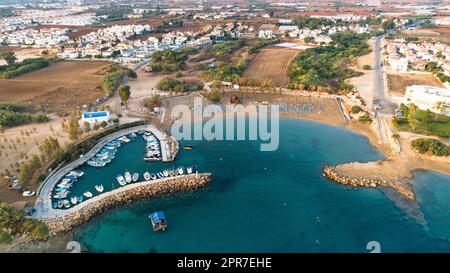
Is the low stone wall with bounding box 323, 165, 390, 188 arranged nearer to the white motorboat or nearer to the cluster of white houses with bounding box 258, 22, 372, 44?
the white motorboat

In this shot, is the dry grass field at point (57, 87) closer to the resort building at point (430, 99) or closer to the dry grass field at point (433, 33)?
the resort building at point (430, 99)

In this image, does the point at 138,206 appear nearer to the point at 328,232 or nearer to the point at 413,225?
the point at 328,232

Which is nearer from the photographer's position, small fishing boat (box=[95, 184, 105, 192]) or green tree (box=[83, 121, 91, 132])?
small fishing boat (box=[95, 184, 105, 192])

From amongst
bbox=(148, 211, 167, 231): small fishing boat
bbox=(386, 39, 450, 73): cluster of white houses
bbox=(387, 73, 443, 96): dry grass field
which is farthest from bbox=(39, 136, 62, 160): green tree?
bbox=(386, 39, 450, 73): cluster of white houses

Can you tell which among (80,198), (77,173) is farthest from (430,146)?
(77,173)

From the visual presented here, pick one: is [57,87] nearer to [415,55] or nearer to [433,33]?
[415,55]

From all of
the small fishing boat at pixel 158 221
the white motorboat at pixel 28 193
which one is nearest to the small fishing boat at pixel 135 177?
the small fishing boat at pixel 158 221
